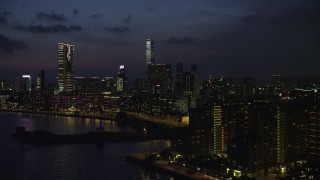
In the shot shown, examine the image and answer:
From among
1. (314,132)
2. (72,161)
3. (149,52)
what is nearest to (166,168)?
(72,161)

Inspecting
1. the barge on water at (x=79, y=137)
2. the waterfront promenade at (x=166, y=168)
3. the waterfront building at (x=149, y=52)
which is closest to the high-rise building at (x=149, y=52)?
the waterfront building at (x=149, y=52)

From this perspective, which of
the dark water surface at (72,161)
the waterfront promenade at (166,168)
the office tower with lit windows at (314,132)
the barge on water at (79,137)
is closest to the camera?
the waterfront promenade at (166,168)

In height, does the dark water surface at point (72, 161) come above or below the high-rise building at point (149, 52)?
below

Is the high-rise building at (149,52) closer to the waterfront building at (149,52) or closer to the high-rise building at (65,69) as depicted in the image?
the waterfront building at (149,52)

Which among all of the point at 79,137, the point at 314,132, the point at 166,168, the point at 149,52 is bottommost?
the point at 166,168

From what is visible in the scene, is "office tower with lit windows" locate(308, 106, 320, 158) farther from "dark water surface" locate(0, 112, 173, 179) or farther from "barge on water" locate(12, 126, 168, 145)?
"barge on water" locate(12, 126, 168, 145)

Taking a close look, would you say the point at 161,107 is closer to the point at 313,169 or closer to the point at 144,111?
the point at 144,111

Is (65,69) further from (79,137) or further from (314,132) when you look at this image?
(314,132)

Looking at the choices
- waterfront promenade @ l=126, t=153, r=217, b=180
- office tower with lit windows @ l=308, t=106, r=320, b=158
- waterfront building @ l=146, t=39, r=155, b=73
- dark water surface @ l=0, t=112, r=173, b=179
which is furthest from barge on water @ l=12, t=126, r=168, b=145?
waterfront building @ l=146, t=39, r=155, b=73
